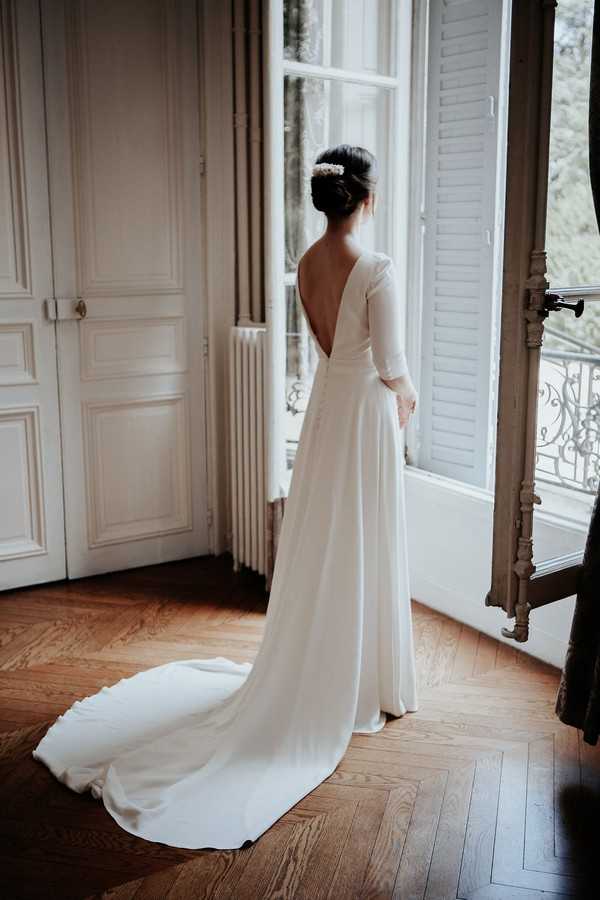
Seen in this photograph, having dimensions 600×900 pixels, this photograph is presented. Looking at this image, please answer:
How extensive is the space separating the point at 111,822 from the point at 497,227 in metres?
2.37

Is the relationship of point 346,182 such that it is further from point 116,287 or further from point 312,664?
point 116,287

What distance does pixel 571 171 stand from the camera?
4926mm

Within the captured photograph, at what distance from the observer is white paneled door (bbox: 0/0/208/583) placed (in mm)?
3723

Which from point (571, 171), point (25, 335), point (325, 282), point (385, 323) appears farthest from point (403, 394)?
point (571, 171)

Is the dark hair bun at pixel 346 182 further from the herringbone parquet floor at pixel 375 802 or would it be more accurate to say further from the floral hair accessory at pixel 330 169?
the herringbone parquet floor at pixel 375 802

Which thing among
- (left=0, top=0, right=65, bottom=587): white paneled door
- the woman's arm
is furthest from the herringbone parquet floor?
the woman's arm

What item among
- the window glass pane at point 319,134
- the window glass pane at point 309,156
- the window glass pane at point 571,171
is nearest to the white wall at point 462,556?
the window glass pane at point 309,156

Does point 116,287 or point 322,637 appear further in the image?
point 116,287

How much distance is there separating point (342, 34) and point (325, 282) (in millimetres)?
1445

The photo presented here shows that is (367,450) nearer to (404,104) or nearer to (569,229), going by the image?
(404,104)

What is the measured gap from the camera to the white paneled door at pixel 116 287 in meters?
3.72

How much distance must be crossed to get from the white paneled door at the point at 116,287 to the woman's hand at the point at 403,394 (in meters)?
1.55

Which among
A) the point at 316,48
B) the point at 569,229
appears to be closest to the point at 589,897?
the point at 316,48

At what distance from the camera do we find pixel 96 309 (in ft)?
12.8
